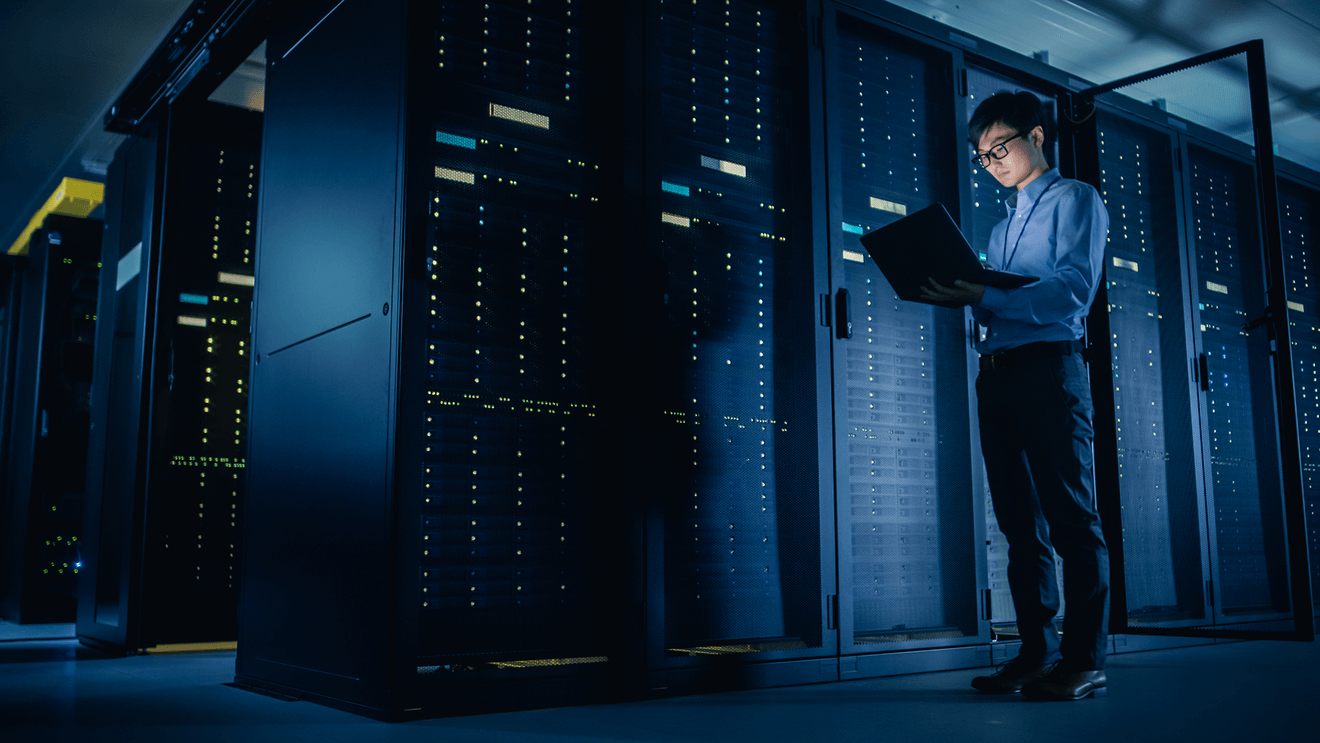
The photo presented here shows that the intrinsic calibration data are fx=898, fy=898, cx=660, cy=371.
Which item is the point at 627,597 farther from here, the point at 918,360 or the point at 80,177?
the point at 80,177

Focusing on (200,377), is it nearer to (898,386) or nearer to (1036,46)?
(898,386)

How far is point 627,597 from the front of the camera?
2303 mm

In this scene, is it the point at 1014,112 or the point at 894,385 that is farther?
the point at 894,385

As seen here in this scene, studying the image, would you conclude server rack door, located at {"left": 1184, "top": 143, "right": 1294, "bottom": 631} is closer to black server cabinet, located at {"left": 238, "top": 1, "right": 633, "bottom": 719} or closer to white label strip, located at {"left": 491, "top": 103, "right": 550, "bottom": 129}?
black server cabinet, located at {"left": 238, "top": 1, "right": 633, "bottom": 719}

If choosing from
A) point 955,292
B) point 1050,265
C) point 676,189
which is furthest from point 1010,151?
point 676,189

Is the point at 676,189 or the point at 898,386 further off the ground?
the point at 676,189

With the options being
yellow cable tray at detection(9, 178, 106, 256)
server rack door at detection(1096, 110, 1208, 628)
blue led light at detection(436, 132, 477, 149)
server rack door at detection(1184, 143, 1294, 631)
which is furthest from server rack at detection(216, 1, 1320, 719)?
yellow cable tray at detection(9, 178, 106, 256)

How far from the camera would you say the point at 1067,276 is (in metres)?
2.35

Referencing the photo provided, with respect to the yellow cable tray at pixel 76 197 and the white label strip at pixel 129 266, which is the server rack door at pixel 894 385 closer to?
the white label strip at pixel 129 266

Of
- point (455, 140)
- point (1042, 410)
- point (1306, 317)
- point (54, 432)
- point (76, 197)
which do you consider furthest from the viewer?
point (76, 197)

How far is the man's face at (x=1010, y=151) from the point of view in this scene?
2.55 meters

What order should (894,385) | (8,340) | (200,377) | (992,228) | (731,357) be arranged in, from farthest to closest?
1. (8,340)
2. (200,377)
3. (992,228)
4. (894,385)
5. (731,357)

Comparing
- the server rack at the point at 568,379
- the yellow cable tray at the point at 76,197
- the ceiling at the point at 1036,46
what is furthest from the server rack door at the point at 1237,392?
the yellow cable tray at the point at 76,197

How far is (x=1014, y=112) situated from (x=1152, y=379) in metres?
1.91
